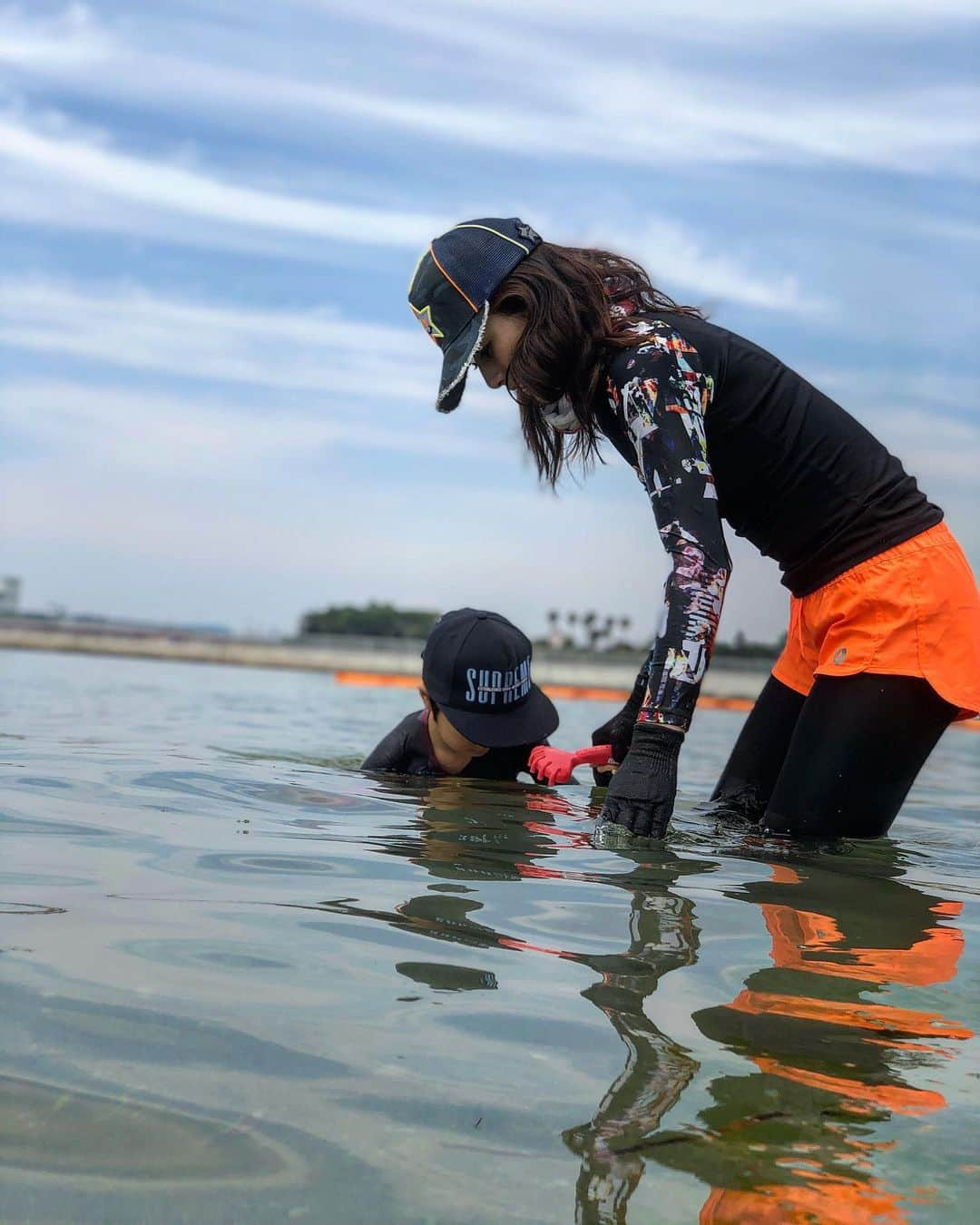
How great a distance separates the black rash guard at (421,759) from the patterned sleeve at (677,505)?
211 cm

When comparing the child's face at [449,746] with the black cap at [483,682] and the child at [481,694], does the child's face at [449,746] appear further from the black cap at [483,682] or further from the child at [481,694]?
the black cap at [483,682]

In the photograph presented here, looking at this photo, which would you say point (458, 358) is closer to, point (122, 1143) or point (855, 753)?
point (855, 753)

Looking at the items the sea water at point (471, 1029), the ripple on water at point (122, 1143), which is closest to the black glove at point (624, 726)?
the sea water at point (471, 1029)

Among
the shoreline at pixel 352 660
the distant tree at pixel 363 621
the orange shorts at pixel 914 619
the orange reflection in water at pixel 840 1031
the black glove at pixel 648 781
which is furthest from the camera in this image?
the distant tree at pixel 363 621

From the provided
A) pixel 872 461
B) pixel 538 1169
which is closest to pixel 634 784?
pixel 872 461

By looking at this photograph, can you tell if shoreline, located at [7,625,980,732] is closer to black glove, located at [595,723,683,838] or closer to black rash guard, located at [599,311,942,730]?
black rash guard, located at [599,311,942,730]

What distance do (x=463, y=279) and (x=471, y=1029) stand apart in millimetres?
1934

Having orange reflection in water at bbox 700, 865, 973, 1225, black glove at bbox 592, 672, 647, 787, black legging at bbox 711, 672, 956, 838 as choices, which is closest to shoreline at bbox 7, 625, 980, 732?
black glove at bbox 592, 672, 647, 787

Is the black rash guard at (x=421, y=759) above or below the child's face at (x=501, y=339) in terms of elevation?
below

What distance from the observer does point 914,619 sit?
3.15 meters

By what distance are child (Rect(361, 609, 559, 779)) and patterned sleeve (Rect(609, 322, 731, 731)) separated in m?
1.66

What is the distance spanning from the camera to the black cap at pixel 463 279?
2945 mm

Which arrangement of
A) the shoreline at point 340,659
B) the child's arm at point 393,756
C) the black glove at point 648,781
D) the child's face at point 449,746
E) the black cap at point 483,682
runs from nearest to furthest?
the black glove at point 648,781 < the black cap at point 483,682 < the child's face at point 449,746 < the child's arm at point 393,756 < the shoreline at point 340,659

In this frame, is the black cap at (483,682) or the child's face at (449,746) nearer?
the black cap at (483,682)
